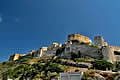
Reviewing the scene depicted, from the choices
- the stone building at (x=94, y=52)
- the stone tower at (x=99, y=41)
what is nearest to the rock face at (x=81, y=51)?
the stone building at (x=94, y=52)

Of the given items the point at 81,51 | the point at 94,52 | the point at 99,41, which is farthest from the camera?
the point at 99,41

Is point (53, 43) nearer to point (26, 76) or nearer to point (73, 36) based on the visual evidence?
point (73, 36)

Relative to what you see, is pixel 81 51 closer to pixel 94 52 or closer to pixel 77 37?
pixel 94 52

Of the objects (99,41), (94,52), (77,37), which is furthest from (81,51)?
(99,41)

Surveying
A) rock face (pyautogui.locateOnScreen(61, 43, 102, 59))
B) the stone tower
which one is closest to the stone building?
rock face (pyautogui.locateOnScreen(61, 43, 102, 59))

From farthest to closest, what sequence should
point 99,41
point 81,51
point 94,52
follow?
point 99,41 < point 81,51 < point 94,52

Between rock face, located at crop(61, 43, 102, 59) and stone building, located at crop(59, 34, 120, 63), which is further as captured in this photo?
rock face, located at crop(61, 43, 102, 59)

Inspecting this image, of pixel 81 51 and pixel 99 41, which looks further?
pixel 99 41

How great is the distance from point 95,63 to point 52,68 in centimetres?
1328

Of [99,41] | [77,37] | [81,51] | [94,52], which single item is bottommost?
[94,52]

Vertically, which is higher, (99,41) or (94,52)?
(99,41)

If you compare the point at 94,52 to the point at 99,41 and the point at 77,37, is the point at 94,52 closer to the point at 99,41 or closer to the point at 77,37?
the point at 77,37

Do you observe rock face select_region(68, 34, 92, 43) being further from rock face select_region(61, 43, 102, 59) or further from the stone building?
rock face select_region(61, 43, 102, 59)

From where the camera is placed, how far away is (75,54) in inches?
2165
